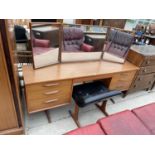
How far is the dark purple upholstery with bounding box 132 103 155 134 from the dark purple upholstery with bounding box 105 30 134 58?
0.89 meters

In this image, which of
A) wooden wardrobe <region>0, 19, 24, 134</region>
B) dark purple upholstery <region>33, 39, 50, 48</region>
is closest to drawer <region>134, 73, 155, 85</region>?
dark purple upholstery <region>33, 39, 50, 48</region>

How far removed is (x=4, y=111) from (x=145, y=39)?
3.67 m

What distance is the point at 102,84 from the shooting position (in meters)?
2.05

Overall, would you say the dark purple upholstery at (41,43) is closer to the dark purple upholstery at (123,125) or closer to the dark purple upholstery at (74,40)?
the dark purple upholstery at (74,40)

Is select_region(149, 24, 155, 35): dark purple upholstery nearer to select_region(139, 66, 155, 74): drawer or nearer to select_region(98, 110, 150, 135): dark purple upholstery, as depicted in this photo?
select_region(139, 66, 155, 74): drawer

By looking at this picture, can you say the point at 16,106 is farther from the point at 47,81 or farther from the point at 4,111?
the point at 47,81

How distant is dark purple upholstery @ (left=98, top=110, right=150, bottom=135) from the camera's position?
1.27 metres

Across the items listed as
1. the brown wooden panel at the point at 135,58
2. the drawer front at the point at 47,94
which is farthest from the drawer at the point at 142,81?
the drawer front at the point at 47,94

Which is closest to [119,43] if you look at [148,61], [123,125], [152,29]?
[148,61]

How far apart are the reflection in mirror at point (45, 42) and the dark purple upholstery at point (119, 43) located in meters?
0.84

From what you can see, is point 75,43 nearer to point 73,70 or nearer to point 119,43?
point 73,70

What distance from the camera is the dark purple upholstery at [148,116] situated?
1.42 m

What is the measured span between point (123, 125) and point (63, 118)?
90 cm
